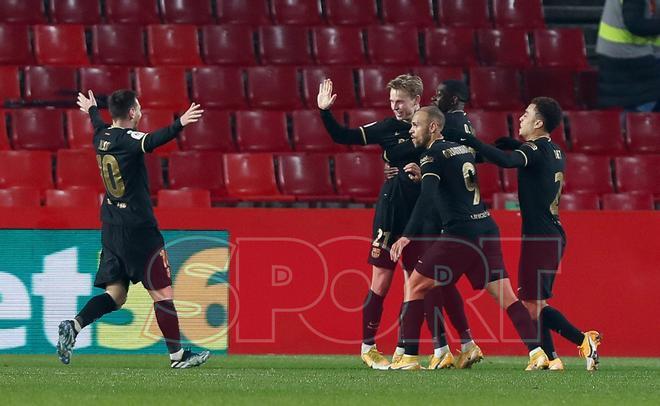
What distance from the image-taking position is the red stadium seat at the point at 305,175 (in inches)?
514

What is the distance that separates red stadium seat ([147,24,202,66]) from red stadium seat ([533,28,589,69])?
381 cm

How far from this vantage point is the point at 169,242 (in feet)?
35.2

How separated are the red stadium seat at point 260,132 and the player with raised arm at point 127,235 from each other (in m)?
4.79

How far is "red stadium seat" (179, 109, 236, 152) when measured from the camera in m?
13.6

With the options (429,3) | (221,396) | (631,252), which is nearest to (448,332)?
(631,252)

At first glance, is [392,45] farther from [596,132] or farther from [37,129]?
[37,129]

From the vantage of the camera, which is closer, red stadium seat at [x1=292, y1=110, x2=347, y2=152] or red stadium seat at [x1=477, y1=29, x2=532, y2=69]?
red stadium seat at [x1=292, y1=110, x2=347, y2=152]

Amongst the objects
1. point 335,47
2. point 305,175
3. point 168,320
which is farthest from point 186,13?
point 168,320

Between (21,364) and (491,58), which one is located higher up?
(491,58)

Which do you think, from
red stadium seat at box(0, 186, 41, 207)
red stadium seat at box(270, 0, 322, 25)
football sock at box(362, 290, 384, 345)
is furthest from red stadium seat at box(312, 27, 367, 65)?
football sock at box(362, 290, 384, 345)

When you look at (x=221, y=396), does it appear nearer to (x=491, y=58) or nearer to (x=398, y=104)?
(x=398, y=104)

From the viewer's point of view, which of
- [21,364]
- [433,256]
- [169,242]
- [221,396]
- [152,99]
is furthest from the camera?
[152,99]

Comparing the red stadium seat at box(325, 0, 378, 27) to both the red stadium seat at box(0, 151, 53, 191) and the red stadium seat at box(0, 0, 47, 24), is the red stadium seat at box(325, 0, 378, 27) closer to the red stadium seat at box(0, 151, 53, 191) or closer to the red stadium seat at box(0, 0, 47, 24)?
the red stadium seat at box(0, 0, 47, 24)

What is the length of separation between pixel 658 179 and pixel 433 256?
573 cm
